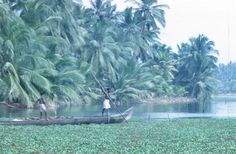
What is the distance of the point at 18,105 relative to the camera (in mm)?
31500

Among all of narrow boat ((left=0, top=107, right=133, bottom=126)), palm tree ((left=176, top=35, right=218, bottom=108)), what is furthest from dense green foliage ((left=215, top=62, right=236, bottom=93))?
narrow boat ((left=0, top=107, right=133, bottom=126))

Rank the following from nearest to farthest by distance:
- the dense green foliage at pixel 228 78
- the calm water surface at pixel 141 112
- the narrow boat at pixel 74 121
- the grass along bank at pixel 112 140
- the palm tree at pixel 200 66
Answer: the grass along bank at pixel 112 140 < the narrow boat at pixel 74 121 < the calm water surface at pixel 141 112 < the palm tree at pixel 200 66 < the dense green foliage at pixel 228 78

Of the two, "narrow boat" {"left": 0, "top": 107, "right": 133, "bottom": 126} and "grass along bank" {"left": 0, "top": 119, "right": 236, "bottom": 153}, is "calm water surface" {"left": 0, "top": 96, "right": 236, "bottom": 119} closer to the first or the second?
"narrow boat" {"left": 0, "top": 107, "right": 133, "bottom": 126}

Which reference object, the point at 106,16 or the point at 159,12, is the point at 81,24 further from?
the point at 159,12

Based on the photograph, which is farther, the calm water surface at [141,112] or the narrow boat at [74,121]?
the calm water surface at [141,112]

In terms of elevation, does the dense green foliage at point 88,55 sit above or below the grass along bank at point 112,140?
above

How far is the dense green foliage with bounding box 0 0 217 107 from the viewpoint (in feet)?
92.4

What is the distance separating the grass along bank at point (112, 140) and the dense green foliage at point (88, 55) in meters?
11.3

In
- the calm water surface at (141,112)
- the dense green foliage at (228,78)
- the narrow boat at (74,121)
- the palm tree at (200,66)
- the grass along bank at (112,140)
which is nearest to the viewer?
the grass along bank at (112,140)

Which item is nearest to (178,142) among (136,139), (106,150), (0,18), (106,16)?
(136,139)

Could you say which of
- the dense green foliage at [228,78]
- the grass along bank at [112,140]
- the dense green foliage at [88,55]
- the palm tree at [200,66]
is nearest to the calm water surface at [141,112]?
the dense green foliage at [88,55]

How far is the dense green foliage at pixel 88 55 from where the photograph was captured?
2816 centimetres

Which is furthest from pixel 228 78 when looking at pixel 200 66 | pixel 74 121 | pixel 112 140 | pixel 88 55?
pixel 112 140

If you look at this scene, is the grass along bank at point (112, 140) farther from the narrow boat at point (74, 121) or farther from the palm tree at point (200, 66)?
the palm tree at point (200, 66)
